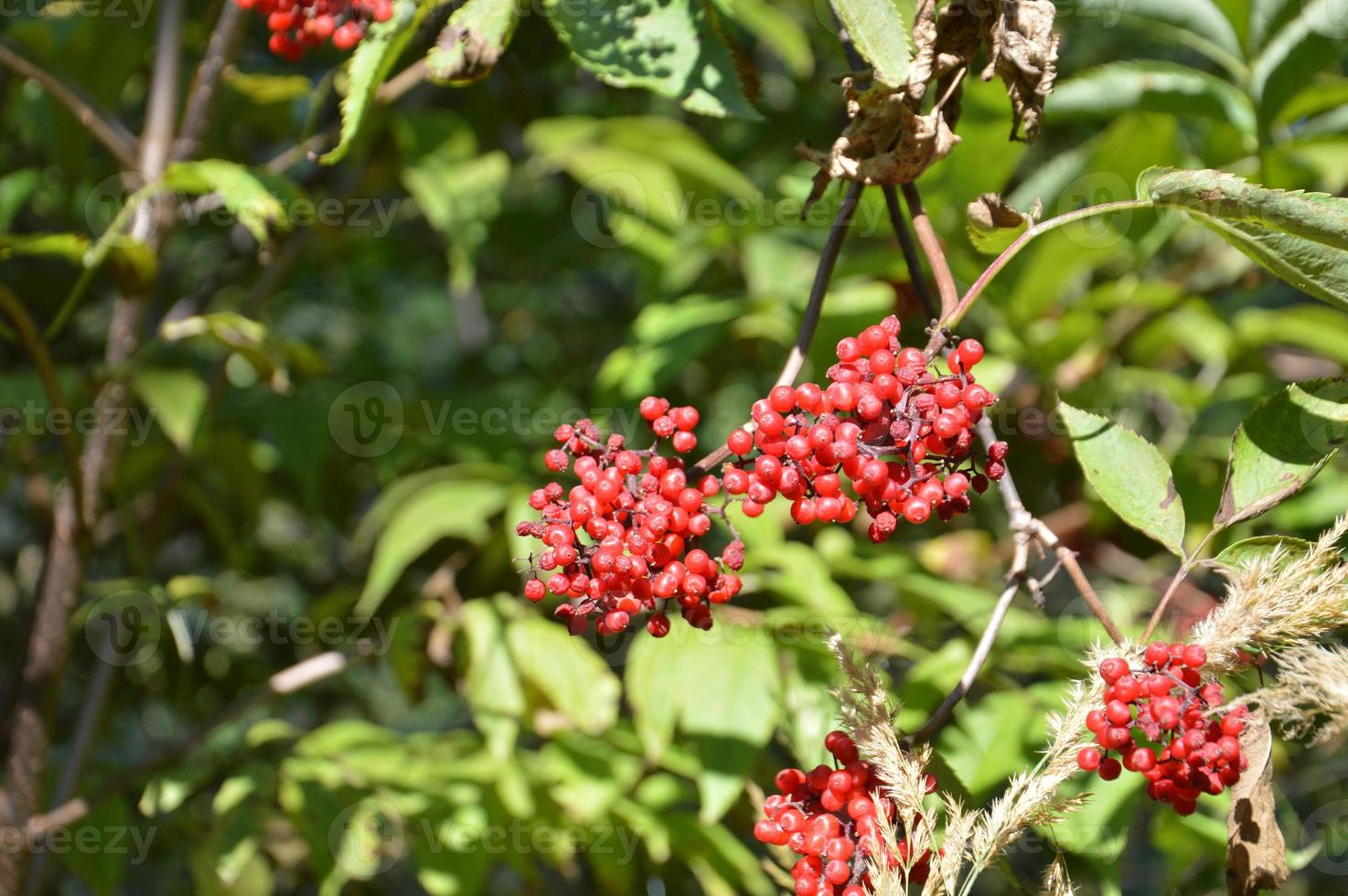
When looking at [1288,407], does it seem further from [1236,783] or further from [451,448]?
[451,448]

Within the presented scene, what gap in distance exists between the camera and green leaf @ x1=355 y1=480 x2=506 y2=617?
→ 1670 millimetres

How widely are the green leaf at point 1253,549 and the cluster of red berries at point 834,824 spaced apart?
361 millimetres

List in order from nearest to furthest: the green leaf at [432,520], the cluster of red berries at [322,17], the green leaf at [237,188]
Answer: the cluster of red berries at [322,17] < the green leaf at [237,188] < the green leaf at [432,520]

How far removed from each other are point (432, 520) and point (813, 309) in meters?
0.96

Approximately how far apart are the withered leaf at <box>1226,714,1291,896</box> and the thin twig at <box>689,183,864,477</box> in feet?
1.62

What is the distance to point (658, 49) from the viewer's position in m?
1.17

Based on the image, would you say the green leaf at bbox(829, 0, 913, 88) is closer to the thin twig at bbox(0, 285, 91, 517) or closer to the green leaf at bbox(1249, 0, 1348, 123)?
the green leaf at bbox(1249, 0, 1348, 123)

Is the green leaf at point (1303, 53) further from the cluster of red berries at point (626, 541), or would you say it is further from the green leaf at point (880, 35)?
the cluster of red berries at point (626, 541)

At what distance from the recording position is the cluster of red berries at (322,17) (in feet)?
3.90

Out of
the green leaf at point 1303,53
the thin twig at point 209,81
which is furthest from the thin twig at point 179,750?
the green leaf at point 1303,53

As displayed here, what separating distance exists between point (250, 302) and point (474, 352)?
28.3 inches

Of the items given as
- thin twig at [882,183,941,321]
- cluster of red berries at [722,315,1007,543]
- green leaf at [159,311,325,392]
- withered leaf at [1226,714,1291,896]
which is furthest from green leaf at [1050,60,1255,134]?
green leaf at [159,311,325,392]

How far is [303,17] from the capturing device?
1.28 meters

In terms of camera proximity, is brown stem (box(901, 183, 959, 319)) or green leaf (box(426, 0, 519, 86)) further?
green leaf (box(426, 0, 519, 86))
